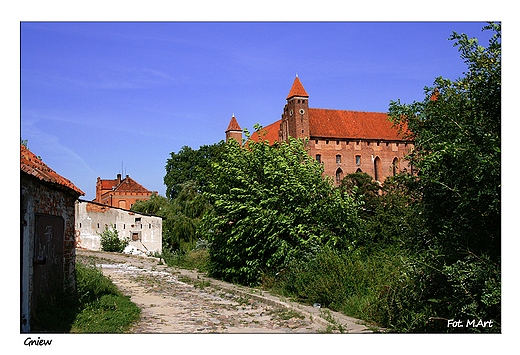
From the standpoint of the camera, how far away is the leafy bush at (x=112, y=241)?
98.3 feet

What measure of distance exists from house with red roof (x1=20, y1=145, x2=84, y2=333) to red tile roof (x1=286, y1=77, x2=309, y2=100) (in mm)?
58729

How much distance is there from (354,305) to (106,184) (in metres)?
84.2

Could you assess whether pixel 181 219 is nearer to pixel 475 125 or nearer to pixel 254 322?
pixel 254 322

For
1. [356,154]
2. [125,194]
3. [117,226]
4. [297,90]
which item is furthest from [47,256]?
[125,194]

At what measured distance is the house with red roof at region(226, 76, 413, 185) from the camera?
67562 mm

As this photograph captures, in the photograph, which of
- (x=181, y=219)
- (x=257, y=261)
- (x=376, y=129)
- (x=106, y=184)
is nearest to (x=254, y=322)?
(x=257, y=261)

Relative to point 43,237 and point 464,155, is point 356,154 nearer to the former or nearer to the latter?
point 43,237

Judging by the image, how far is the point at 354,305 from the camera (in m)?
9.54

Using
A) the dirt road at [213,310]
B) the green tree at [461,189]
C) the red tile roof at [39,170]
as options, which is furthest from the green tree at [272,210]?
the green tree at [461,189]

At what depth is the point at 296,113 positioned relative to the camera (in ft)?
219

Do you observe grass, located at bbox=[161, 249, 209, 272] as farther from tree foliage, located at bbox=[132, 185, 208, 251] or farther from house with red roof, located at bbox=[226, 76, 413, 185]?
house with red roof, located at bbox=[226, 76, 413, 185]

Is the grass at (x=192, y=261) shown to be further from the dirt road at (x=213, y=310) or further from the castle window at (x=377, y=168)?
the castle window at (x=377, y=168)

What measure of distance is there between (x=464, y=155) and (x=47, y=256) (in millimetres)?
7628

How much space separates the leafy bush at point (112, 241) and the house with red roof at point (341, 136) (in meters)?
37.6
